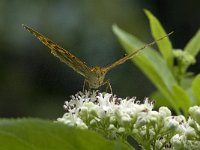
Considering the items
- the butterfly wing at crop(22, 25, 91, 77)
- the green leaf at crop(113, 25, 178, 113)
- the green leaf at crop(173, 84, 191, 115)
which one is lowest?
the green leaf at crop(173, 84, 191, 115)

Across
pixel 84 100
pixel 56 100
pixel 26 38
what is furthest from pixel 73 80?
pixel 84 100

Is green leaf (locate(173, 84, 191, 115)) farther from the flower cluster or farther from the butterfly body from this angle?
the flower cluster

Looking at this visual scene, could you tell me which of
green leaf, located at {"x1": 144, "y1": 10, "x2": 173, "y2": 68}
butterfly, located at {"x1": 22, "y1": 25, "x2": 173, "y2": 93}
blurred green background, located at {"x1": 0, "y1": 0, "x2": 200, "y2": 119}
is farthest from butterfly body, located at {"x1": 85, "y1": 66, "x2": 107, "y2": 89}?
blurred green background, located at {"x1": 0, "y1": 0, "x2": 200, "y2": 119}

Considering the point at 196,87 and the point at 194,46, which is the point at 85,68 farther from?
the point at 194,46

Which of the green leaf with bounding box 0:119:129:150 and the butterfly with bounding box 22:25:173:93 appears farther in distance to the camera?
the butterfly with bounding box 22:25:173:93

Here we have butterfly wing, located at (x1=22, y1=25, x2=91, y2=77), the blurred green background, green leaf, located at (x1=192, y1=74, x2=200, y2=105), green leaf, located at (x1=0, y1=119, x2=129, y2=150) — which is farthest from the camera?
the blurred green background
